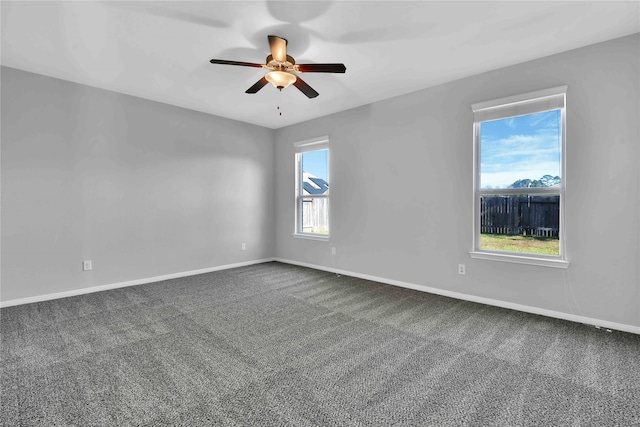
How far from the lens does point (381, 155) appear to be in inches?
169

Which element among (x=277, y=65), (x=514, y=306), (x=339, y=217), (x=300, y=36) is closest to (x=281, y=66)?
(x=277, y=65)

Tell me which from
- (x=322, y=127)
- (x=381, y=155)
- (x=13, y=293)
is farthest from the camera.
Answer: (x=322, y=127)

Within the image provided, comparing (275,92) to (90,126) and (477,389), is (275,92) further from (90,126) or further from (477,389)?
(477,389)

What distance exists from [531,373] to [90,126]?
5156 millimetres

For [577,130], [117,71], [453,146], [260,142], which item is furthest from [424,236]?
[117,71]

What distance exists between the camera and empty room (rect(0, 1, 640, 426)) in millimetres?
1883

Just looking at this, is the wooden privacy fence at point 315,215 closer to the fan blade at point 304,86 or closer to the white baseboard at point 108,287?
the white baseboard at point 108,287

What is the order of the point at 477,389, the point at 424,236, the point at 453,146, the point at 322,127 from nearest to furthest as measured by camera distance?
the point at 477,389 → the point at 453,146 → the point at 424,236 → the point at 322,127

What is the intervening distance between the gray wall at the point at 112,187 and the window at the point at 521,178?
379cm

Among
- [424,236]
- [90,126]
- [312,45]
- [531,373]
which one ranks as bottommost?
[531,373]

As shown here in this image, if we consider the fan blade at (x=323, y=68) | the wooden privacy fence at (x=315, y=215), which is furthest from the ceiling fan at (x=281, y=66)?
the wooden privacy fence at (x=315, y=215)

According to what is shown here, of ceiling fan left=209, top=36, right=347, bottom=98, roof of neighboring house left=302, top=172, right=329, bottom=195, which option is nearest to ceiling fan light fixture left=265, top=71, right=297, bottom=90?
ceiling fan left=209, top=36, right=347, bottom=98

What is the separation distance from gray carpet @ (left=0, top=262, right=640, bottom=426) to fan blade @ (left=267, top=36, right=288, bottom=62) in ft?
8.02

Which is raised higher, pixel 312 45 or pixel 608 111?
pixel 312 45
